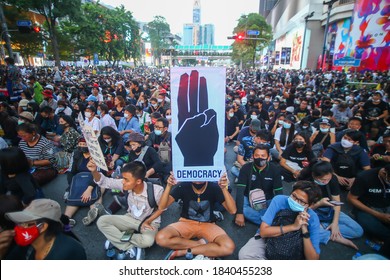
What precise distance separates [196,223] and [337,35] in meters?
33.6

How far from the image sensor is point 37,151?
4406 millimetres

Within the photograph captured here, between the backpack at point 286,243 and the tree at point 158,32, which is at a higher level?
the tree at point 158,32

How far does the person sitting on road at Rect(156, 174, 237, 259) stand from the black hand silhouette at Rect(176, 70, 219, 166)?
636 millimetres

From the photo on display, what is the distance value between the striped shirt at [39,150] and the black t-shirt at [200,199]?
2.99 m

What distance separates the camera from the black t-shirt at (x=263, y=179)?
3488mm

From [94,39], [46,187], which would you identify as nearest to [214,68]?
[46,187]

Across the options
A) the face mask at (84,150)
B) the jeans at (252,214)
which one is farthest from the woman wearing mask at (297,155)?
the face mask at (84,150)

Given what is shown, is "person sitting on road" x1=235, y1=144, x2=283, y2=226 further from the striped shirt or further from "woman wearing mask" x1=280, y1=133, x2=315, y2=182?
the striped shirt

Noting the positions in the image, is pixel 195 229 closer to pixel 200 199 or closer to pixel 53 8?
pixel 200 199

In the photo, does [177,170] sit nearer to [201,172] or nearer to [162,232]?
[201,172]

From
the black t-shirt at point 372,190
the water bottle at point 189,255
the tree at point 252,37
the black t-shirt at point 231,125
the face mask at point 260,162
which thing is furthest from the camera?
the tree at point 252,37

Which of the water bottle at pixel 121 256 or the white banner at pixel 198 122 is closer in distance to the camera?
the white banner at pixel 198 122

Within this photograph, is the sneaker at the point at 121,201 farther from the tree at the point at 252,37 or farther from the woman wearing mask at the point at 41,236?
the tree at the point at 252,37

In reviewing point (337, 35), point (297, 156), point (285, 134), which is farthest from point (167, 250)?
point (337, 35)
